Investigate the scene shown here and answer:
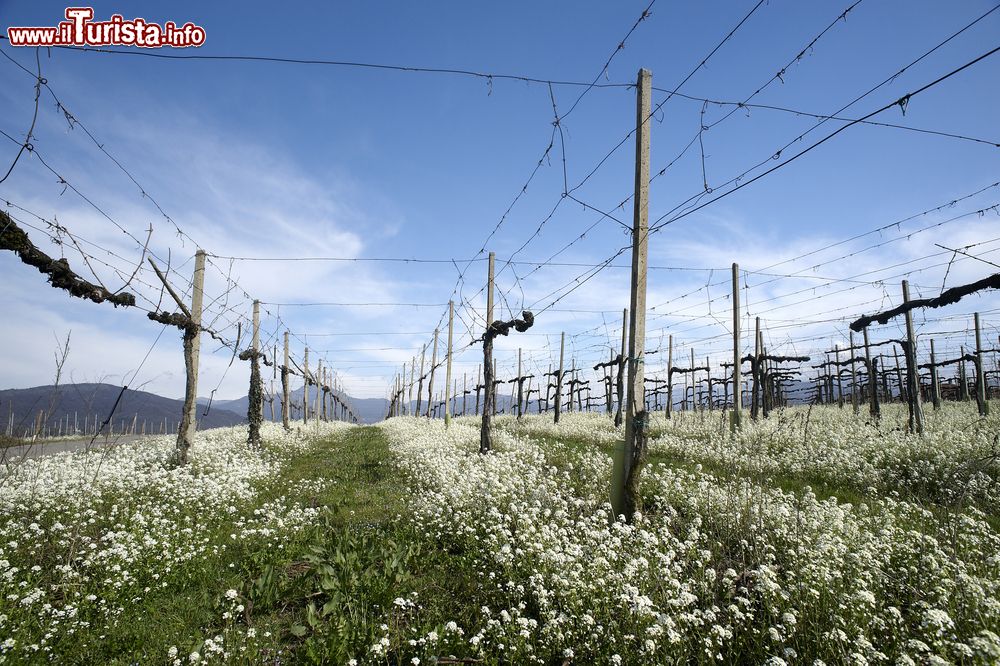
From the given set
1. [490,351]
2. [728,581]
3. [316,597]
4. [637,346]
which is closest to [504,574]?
[316,597]

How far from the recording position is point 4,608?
513 cm

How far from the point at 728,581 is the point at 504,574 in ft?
8.52

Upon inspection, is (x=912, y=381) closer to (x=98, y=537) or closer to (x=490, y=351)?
(x=490, y=351)

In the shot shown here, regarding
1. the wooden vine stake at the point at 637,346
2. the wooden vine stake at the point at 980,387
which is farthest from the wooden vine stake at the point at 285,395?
the wooden vine stake at the point at 980,387

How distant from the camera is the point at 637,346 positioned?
8.28m

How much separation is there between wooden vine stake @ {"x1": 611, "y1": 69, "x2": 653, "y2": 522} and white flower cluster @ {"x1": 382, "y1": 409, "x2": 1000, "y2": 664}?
570mm

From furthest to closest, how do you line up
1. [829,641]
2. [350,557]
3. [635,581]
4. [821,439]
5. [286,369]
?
1. [286,369]
2. [821,439]
3. [350,557]
4. [635,581]
5. [829,641]

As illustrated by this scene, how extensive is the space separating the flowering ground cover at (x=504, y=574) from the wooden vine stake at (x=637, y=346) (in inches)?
25.7

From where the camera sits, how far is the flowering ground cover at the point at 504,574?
14.0 feet

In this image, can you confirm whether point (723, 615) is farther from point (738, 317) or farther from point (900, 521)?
point (738, 317)

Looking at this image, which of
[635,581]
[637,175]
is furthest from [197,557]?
[637,175]

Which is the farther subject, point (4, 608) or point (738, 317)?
point (738, 317)

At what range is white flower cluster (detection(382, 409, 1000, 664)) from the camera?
4.00 meters

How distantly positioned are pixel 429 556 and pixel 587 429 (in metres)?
18.0
